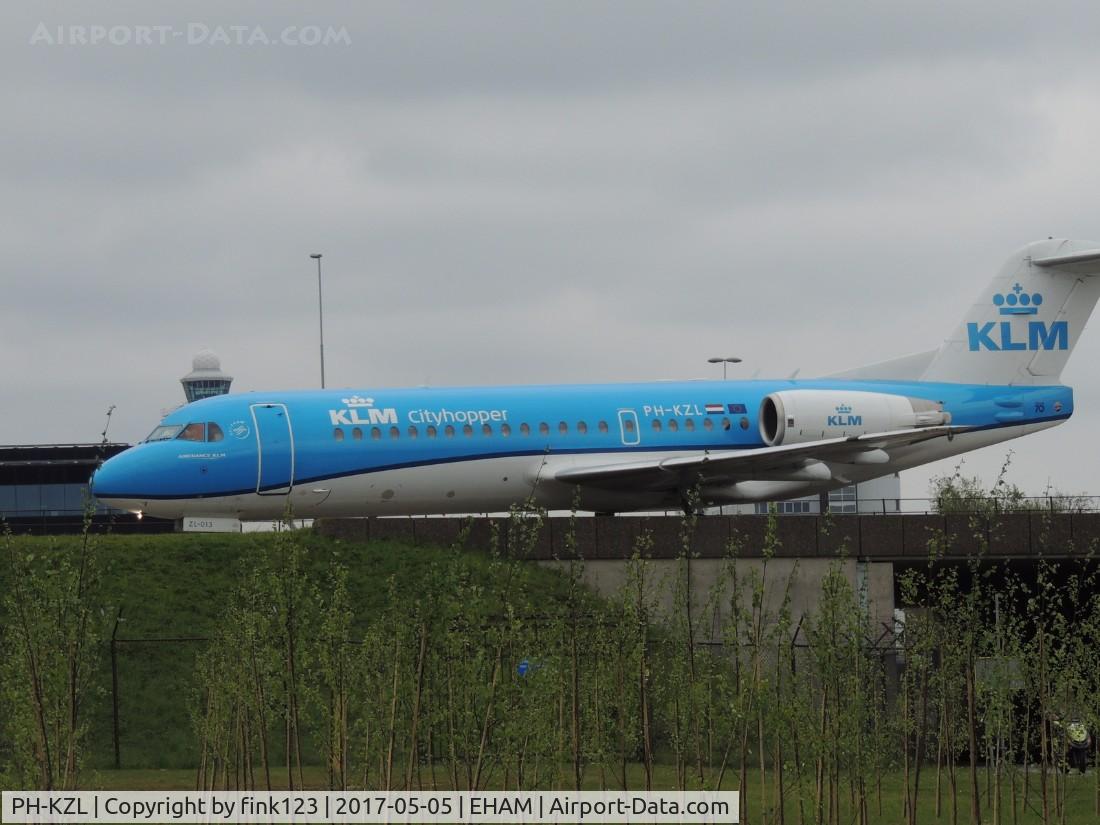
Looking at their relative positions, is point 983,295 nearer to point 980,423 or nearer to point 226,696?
point 980,423

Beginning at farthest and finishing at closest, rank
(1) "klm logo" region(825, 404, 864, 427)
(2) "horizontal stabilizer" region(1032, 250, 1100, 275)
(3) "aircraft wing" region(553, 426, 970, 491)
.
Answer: (2) "horizontal stabilizer" region(1032, 250, 1100, 275)
(1) "klm logo" region(825, 404, 864, 427)
(3) "aircraft wing" region(553, 426, 970, 491)

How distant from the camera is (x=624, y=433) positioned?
42219 millimetres

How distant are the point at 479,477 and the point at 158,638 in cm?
790

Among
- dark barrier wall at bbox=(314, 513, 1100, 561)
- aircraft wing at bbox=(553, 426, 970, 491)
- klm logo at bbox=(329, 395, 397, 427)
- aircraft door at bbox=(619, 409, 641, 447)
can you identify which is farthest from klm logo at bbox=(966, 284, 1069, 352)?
klm logo at bbox=(329, 395, 397, 427)

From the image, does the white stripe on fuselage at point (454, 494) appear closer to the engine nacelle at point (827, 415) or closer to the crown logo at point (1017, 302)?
the engine nacelle at point (827, 415)

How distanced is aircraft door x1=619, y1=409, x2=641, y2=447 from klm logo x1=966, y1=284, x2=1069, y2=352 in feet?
30.9

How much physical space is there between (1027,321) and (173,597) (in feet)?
72.0

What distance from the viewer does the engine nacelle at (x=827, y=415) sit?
42.9 m

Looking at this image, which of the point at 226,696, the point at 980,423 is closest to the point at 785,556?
the point at 980,423

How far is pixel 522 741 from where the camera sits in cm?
1848

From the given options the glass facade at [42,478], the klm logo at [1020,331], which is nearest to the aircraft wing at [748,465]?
the klm logo at [1020,331]

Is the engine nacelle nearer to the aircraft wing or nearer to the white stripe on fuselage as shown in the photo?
the aircraft wing

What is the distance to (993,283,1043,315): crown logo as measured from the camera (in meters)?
46.9

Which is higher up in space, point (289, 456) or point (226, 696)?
point (289, 456)
